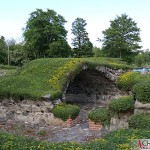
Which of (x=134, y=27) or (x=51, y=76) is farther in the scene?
(x=134, y=27)

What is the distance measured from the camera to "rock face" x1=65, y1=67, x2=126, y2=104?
20.2 metres

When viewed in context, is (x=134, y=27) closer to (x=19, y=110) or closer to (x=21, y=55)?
(x=21, y=55)

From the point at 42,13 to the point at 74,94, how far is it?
794 inches

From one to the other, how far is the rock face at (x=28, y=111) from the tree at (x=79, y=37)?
2611 cm

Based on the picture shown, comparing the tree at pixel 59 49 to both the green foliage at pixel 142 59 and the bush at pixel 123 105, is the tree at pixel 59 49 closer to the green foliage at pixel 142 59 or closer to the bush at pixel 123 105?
the green foliage at pixel 142 59

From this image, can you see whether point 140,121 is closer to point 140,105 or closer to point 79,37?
point 140,105

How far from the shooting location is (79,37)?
42125 millimetres

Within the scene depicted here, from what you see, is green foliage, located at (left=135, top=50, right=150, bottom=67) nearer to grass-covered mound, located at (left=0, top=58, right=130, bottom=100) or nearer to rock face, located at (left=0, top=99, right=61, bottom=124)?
grass-covered mound, located at (left=0, top=58, right=130, bottom=100)

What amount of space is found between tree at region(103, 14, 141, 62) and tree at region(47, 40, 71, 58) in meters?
4.79

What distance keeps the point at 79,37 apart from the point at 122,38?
6.72m

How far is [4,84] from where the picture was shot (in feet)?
55.8

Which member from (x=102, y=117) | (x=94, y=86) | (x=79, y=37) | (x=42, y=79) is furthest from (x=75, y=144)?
(x=79, y=37)

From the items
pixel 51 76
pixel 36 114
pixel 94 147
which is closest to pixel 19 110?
pixel 36 114

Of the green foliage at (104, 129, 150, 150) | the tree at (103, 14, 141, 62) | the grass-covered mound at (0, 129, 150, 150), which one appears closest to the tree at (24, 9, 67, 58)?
the tree at (103, 14, 141, 62)
